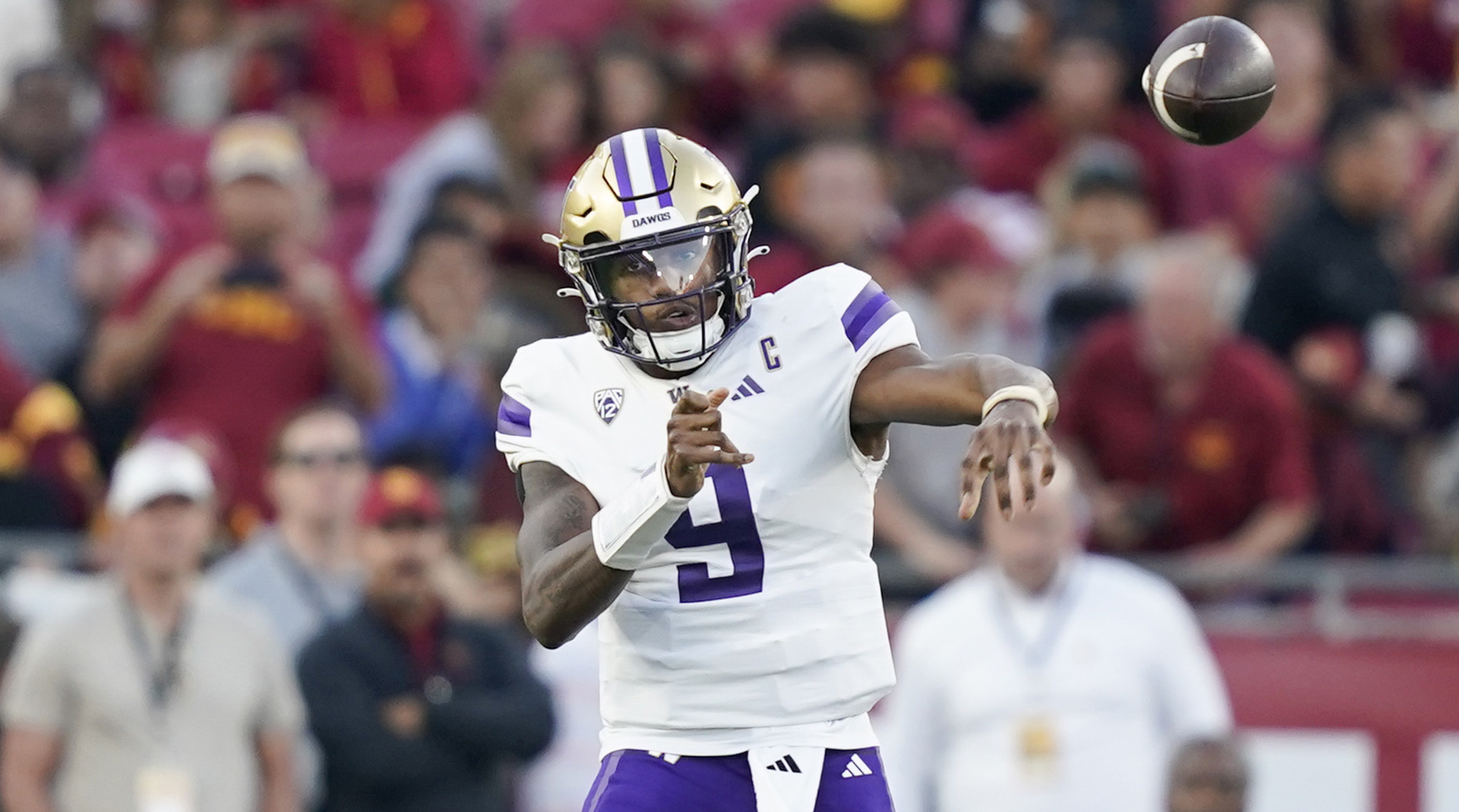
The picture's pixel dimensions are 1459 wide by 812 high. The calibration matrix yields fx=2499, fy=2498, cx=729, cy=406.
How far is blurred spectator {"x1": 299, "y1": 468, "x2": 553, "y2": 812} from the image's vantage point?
26.3ft

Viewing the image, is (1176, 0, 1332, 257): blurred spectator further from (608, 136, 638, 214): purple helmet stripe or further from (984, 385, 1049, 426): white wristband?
(984, 385, 1049, 426): white wristband

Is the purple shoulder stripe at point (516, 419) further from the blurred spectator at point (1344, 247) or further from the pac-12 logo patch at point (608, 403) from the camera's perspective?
the blurred spectator at point (1344, 247)

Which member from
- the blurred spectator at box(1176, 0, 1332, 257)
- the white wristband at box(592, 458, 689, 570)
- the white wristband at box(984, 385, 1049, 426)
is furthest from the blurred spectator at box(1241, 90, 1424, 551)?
the white wristband at box(592, 458, 689, 570)

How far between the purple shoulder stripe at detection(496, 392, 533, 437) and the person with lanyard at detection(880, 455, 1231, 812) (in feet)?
10.5

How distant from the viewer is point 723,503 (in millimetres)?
4898

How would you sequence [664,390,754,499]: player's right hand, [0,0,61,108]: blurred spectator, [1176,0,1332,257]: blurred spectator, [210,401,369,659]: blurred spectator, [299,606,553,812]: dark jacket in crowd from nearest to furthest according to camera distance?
[664,390,754,499]: player's right hand < [299,606,553,812]: dark jacket in crowd < [210,401,369,659]: blurred spectator < [1176,0,1332,257]: blurred spectator < [0,0,61,108]: blurred spectator

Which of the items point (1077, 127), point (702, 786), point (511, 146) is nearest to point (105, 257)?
point (511, 146)

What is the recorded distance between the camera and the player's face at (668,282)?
16.0 ft

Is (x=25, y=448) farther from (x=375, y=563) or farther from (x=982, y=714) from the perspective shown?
(x=982, y=714)

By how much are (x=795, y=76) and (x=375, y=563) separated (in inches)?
153

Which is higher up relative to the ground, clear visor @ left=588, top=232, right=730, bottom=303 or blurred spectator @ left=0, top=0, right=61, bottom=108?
blurred spectator @ left=0, top=0, right=61, bottom=108

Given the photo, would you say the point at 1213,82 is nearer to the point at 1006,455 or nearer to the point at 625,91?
the point at 1006,455

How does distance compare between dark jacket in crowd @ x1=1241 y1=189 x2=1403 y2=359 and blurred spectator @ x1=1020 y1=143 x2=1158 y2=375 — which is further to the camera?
blurred spectator @ x1=1020 y1=143 x2=1158 y2=375

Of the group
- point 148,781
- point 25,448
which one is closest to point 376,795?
point 148,781
